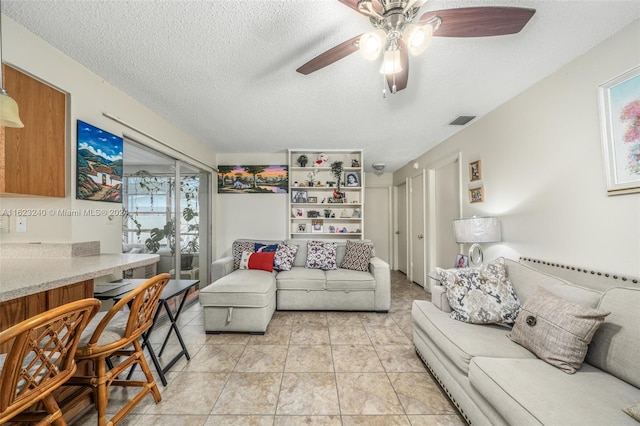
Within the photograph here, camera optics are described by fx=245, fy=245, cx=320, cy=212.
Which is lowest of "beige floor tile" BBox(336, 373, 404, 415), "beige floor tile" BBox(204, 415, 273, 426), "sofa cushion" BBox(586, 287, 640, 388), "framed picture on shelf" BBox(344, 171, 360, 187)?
"beige floor tile" BBox(336, 373, 404, 415)

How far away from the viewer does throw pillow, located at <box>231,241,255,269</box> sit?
3.51 metres

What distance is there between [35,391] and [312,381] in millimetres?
1486

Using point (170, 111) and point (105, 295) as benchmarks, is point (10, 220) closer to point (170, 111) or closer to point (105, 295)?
point (105, 295)

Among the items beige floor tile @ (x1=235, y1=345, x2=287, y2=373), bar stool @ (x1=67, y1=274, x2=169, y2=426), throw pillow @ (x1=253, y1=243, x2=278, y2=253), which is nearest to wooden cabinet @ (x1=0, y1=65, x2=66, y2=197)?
bar stool @ (x1=67, y1=274, x2=169, y2=426)

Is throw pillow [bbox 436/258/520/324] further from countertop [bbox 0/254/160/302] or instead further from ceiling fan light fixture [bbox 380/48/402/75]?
countertop [bbox 0/254/160/302]

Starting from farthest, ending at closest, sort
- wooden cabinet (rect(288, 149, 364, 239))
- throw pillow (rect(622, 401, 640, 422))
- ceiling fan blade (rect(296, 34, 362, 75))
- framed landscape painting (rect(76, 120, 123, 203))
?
wooden cabinet (rect(288, 149, 364, 239)) < framed landscape painting (rect(76, 120, 123, 203)) < ceiling fan blade (rect(296, 34, 362, 75)) < throw pillow (rect(622, 401, 640, 422))

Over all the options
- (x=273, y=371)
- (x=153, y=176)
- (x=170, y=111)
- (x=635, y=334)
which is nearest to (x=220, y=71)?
(x=170, y=111)

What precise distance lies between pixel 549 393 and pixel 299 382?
146cm

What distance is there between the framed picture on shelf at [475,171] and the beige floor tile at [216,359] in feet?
10.1

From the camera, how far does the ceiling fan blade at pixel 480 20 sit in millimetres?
1073

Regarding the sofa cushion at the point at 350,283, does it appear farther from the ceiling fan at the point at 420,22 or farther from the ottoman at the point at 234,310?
the ceiling fan at the point at 420,22

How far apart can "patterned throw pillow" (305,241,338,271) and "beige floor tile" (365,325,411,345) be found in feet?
3.43

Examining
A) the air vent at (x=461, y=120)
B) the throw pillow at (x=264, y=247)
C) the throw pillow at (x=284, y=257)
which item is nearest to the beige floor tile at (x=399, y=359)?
the throw pillow at (x=284, y=257)

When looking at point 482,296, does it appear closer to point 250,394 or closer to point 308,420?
point 308,420
